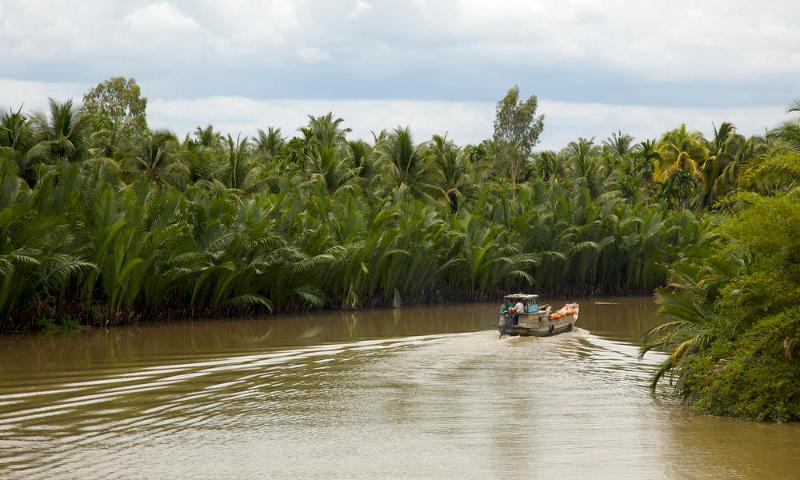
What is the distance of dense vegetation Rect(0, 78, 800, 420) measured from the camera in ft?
44.7

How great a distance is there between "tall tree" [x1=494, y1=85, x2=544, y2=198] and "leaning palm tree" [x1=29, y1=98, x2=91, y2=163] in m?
34.8

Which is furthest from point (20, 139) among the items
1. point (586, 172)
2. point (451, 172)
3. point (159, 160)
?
point (586, 172)

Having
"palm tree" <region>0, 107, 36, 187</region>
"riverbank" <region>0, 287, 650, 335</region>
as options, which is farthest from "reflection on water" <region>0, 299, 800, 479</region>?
"palm tree" <region>0, 107, 36, 187</region>

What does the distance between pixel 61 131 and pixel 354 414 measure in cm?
2538

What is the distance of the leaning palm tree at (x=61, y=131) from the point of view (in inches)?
1384

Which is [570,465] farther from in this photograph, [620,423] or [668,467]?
[620,423]

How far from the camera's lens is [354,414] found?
14258 millimetres

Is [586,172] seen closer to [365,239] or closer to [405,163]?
[405,163]

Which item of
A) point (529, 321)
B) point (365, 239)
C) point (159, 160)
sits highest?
point (159, 160)

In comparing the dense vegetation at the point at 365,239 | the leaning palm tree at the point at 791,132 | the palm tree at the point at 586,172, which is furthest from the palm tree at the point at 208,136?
the leaning palm tree at the point at 791,132

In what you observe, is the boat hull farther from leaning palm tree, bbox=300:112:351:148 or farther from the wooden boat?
leaning palm tree, bbox=300:112:351:148

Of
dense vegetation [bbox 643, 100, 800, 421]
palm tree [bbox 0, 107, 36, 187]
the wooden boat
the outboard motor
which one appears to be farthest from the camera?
palm tree [bbox 0, 107, 36, 187]

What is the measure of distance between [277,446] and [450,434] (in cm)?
231

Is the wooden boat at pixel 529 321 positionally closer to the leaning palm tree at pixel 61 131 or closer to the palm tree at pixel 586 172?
the leaning palm tree at pixel 61 131
